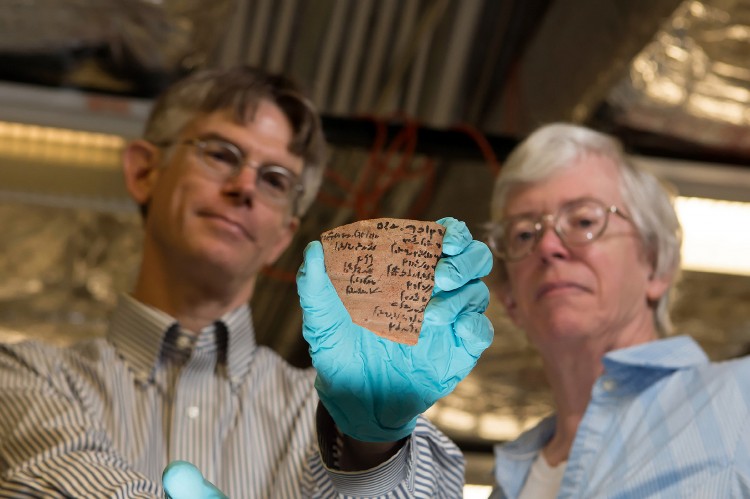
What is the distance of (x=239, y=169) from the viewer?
6.28 feet

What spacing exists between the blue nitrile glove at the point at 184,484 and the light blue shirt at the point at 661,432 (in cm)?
84

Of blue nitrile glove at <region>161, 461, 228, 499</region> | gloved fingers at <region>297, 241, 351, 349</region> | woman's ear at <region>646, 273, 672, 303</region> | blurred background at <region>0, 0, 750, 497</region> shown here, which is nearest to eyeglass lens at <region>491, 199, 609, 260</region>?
blurred background at <region>0, 0, 750, 497</region>

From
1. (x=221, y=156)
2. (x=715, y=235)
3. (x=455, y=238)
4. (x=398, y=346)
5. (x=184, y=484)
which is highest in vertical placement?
(x=455, y=238)

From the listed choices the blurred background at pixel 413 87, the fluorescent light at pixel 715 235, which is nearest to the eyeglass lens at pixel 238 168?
the blurred background at pixel 413 87

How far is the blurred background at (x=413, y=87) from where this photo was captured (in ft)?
8.16

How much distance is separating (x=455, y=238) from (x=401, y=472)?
348 millimetres

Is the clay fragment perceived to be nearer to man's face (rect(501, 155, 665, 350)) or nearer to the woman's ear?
man's face (rect(501, 155, 665, 350))

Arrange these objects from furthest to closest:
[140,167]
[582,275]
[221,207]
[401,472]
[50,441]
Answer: [140,167]
[582,275]
[221,207]
[50,441]
[401,472]

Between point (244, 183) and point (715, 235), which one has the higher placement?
point (244, 183)

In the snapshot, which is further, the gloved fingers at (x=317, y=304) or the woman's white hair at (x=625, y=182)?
the woman's white hair at (x=625, y=182)

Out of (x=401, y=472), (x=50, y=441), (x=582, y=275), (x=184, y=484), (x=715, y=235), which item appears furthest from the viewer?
→ (x=715, y=235)

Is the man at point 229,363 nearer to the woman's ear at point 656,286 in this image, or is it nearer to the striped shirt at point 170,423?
the striped shirt at point 170,423

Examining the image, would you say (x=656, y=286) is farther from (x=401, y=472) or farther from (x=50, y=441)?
(x=50, y=441)

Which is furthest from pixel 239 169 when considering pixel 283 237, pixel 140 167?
pixel 140 167
